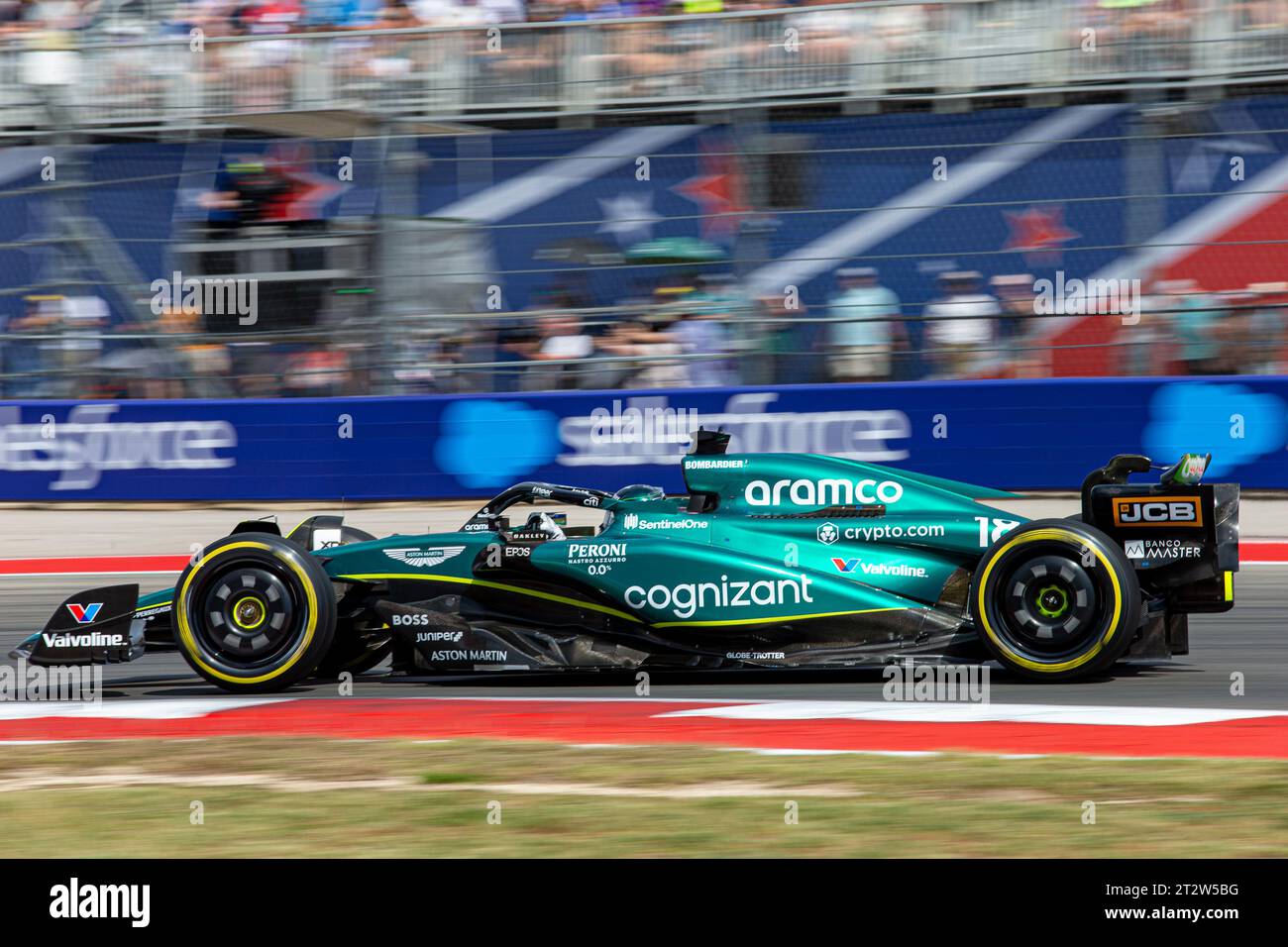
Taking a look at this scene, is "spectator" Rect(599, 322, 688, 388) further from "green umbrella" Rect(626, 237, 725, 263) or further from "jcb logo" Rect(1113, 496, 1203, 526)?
"jcb logo" Rect(1113, 496, 1203, 526)

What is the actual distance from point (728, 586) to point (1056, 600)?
138 centimetres

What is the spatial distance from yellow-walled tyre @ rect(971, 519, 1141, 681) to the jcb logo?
230 millimetres

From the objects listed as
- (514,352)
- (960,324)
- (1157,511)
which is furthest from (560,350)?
(1157,511)

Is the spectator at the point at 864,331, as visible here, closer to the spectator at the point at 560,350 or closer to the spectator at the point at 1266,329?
the spectator at the point at 560,350

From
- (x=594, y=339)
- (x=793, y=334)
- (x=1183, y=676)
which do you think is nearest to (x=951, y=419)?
(x=793, y=334)

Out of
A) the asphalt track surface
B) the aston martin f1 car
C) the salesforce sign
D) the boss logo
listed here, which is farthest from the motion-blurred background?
the boss logo

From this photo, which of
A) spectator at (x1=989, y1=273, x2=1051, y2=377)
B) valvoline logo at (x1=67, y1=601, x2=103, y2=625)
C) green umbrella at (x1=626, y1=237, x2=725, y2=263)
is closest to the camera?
Result: valvoline logo at (x1=67, y1=601, x2=103, y2=625)

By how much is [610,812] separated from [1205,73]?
38.9 ft

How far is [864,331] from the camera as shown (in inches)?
564

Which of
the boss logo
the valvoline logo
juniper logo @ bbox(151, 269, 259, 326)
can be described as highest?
juniper logo @ bbox(151, 269, 259, 326)

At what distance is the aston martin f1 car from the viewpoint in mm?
7172

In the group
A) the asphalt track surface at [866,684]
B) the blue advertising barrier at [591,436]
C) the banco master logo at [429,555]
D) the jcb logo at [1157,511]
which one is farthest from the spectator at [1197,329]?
the banco master logo at [429,555]

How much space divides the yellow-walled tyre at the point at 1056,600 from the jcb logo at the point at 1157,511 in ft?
0.75
